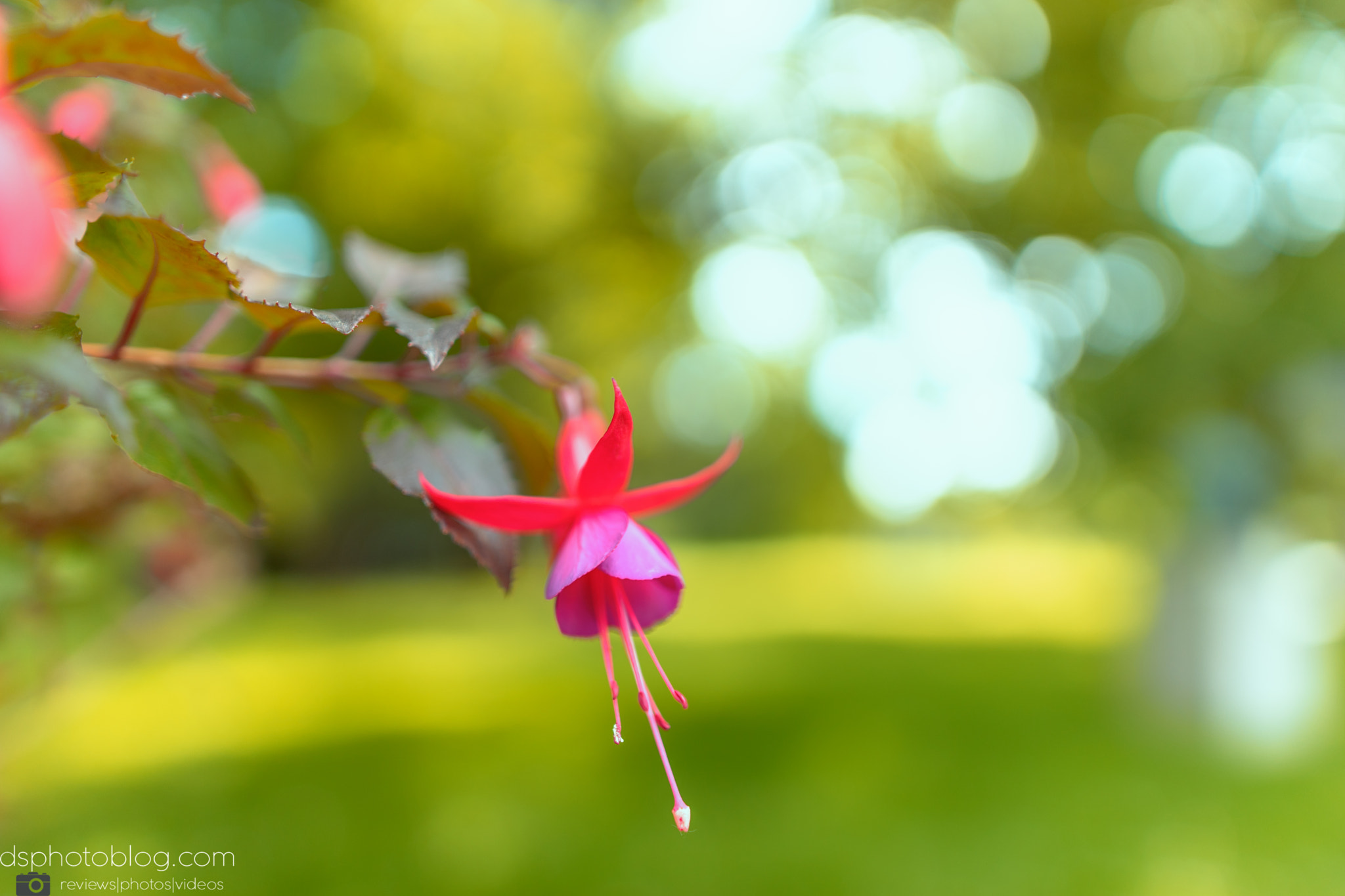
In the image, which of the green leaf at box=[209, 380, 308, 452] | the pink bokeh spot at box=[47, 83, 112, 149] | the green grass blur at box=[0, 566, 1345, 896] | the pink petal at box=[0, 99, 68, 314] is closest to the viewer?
the pink petal at box=[0, 99, 68, 314]

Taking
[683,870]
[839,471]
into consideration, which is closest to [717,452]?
[839,471]

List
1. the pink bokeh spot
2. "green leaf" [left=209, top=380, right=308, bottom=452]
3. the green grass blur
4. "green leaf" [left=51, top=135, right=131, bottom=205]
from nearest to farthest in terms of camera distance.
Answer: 1. "green leaf" [left=51, top=135, right=131, bottom=205]
2. "green leaf" [left=209, top=380, right=308, bottom=452]
3. the pink bokeh spot
4. the green grass blur

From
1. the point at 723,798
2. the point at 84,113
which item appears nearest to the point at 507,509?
the point at 84,113

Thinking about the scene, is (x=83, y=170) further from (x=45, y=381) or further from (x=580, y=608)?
(x=580, y=608)

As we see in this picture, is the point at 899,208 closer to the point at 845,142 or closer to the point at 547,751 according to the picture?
the point at 845,142

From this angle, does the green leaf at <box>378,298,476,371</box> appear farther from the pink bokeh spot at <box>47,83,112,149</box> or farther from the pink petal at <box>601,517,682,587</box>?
the pink bokeh spot at <box>47,83,112,149</box>

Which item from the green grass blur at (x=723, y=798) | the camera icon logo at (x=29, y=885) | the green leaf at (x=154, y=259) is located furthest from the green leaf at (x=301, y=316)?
the green grass blur at (x=723, y=798)

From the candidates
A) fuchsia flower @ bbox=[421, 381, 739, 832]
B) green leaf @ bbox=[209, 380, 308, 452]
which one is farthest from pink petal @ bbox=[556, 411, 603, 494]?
green leaf @ bbox=[209, 380, 308, 452]

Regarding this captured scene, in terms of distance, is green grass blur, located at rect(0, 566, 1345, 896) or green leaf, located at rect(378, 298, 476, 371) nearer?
green leaf, located at rect(378, 298, 476, 371)
